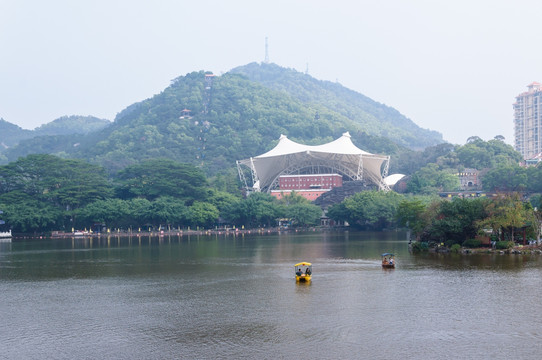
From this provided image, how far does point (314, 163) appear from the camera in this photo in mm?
130875

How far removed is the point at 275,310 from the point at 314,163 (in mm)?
103863

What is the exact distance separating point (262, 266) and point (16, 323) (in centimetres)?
2051

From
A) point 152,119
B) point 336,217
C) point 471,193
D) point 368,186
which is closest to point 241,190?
point 368,186

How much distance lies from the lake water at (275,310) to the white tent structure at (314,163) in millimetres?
77173

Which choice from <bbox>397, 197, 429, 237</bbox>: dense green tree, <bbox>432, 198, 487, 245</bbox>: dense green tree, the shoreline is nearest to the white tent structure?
the shoreline

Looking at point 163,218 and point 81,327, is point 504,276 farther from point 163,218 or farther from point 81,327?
point 163,218

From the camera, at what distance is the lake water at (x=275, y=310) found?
851 inches

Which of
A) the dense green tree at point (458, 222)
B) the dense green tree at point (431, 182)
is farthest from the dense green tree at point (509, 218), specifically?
the dense green tree at point (431, 182)

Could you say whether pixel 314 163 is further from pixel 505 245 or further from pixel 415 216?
pixel 505 245

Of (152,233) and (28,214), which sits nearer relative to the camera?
(28,214)

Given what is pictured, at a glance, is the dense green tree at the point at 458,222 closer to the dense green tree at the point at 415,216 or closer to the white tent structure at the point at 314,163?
the dense green tree at the point at 415,216

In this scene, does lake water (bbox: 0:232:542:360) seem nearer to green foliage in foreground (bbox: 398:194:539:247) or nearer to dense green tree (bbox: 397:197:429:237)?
green foliage in foreground (bbox: 398:194:539:247)

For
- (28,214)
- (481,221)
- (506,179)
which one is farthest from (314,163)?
(481,221)

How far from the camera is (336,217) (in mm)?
99250
